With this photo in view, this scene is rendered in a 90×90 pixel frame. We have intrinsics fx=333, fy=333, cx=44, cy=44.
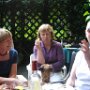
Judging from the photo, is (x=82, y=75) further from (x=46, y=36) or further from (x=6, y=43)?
(x=46, y=36)

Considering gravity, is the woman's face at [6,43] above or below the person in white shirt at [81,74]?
above

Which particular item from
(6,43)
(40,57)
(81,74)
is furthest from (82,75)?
(40,57)

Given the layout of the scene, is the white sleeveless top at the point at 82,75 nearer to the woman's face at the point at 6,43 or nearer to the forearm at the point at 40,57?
the woman's face at the point at 6,43

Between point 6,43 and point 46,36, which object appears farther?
point 46,36

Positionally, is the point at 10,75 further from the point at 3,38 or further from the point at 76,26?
the point at 76,26

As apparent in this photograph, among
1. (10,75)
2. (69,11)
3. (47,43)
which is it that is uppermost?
(69,11)

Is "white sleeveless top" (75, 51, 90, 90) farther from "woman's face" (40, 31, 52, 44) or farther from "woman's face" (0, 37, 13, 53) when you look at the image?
"woman's face" (40, 31, 52, 44)

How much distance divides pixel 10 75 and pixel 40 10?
433cm

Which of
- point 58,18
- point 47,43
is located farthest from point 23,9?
point 47,43

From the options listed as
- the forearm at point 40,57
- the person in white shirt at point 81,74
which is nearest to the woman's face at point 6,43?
the person in white shirt at point 81,74

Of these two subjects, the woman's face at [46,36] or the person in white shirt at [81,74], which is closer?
the person in white shirt at [81,74]

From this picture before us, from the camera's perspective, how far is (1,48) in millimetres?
3350

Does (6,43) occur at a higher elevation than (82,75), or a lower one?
higher

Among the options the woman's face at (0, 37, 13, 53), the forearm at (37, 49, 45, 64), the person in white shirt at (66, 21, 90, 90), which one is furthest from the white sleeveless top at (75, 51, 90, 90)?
the forearm at (37, 49, 45, 64)
